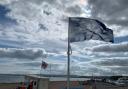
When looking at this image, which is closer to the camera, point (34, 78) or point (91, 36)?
point (91, 36)

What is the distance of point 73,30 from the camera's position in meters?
17.3

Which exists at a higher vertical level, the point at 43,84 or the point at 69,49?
the point at 69,49

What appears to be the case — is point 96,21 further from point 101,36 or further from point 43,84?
point 43,84

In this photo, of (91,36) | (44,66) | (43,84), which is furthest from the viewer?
(44,66)

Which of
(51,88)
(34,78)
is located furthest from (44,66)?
(34,78)

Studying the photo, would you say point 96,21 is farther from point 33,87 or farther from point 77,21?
point 33,87

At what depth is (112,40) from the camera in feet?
56.1

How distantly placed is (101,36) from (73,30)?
1967mm

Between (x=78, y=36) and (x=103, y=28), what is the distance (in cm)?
192

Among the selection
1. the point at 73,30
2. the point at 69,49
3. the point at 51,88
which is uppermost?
the point at 73,30

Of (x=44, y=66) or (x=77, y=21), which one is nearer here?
(x=77, y=21)

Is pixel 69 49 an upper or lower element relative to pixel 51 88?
upper

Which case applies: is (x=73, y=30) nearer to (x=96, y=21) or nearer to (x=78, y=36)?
(x=78, y=36)

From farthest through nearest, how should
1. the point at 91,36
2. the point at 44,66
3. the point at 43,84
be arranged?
the point at 44,66 → the point at 43,84 → the point at 91,36
